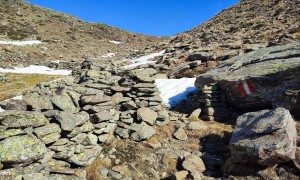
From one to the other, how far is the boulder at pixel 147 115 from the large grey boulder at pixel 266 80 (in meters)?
4.22

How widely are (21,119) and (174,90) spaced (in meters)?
10.9

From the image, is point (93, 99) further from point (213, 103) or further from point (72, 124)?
point (213, 103)

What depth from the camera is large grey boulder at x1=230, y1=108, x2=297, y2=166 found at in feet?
28.9

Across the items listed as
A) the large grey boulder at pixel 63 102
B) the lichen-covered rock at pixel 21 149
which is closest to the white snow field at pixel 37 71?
the large grey boulder at pixel 63 102

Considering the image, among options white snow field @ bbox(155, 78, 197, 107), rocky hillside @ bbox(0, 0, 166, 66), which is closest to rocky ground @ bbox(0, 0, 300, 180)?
white snow field @ bbox(155, 78, 197, 107)

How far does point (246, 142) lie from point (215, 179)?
171 cm

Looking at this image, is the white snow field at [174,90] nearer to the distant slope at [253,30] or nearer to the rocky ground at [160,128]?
the rocky ground at [160,128]

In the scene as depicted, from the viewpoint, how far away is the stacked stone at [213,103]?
14770 mm

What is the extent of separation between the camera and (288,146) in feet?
29.4

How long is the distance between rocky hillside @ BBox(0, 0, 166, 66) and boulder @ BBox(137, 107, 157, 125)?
38.2 m

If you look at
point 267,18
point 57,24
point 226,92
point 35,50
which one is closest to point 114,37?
point 57,24

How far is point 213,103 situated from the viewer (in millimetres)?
15062

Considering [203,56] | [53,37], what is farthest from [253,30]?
[53,37]

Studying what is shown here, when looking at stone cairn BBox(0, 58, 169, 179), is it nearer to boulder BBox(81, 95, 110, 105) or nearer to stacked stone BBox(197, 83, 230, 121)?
boulder BBox(81, 95, 110, 105)
